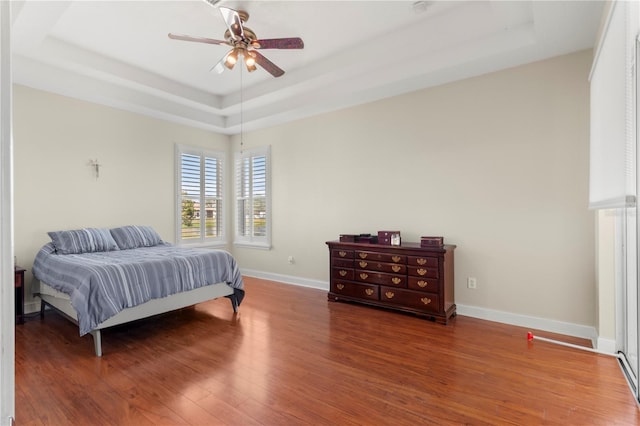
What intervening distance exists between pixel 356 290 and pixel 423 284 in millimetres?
905

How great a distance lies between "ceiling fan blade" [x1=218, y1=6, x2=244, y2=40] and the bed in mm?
2251

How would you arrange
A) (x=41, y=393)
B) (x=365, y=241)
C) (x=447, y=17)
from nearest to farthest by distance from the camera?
(x=41, y=393) → (x=447, y=17) → (x=365, y=241)

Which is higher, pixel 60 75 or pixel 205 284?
pixel 60 75

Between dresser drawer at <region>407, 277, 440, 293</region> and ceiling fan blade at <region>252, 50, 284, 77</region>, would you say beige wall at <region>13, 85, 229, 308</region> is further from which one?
dresser drawer at <region>407, 277, 440, 293</region>

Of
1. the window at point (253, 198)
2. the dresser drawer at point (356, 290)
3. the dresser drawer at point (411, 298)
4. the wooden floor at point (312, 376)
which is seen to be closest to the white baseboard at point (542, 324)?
the wooden floor at point (312, 376)

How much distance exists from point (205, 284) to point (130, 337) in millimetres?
835

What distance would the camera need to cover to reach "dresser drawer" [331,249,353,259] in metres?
4.25

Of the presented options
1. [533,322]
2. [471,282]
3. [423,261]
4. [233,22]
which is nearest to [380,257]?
[423,261]

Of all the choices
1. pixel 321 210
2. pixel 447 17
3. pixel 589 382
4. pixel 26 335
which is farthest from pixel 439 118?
pixel 26 335

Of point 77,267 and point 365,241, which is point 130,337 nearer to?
point 77,267

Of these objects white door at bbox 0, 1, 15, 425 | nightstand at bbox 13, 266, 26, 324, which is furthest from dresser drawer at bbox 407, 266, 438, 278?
nightstand at bbox 13, 266, 26, 324

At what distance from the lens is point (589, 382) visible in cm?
227

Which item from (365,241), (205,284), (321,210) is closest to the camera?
(205,284)

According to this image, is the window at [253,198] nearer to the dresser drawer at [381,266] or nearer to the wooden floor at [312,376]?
the dresser drawer at [381,266]
